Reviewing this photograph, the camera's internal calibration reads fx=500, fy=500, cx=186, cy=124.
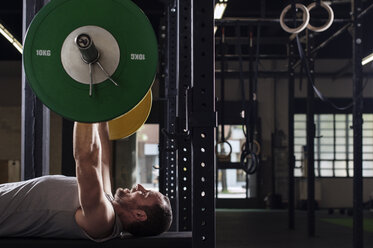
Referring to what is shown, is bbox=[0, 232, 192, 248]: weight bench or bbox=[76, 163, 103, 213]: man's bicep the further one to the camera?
bbox=[0, 232, 192, 248]: weight bench

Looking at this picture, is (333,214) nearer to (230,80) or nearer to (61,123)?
(230,80)

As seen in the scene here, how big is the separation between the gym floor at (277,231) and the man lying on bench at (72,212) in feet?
11.4

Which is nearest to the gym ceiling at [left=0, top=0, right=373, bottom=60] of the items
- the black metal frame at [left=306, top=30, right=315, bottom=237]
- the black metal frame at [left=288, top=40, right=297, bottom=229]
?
the black metal frame at [left=288, top=40, right=297, bottom=229]

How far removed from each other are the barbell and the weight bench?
2.34ft

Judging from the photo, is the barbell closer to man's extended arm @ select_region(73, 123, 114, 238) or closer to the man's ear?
man's extended arm @ select_region(73, 123, 114, 238)

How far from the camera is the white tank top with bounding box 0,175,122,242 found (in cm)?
194

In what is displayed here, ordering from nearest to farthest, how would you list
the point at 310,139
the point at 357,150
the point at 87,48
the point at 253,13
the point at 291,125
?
the point at 87,48
the point at 357,150
the point at 310,139
the point at 291,125
the point at 253,13

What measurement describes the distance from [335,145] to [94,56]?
33.3 feet

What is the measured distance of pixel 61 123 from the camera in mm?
10344

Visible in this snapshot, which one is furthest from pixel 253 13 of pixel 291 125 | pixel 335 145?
pixel 335 145

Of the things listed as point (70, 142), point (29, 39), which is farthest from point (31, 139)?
point (70, 142)

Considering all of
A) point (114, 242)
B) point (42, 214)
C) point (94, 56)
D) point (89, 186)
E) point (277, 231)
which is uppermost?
point (94, 56)

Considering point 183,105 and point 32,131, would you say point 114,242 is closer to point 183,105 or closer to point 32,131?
point 183,105

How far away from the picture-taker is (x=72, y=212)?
1933 millimetres
